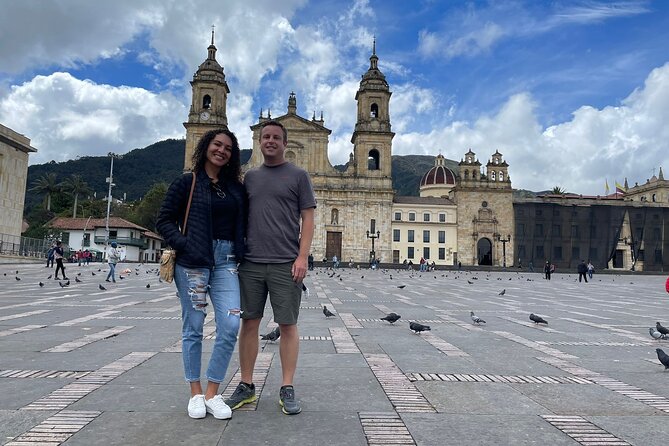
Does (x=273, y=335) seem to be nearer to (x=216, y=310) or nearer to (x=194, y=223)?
(x=216, y=310)

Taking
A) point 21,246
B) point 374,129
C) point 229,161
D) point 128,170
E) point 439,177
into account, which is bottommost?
point 21,246

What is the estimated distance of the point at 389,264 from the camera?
2008 inches

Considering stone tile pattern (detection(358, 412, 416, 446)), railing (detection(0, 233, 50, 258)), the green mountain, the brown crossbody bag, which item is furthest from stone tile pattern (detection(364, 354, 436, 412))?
the green mountain

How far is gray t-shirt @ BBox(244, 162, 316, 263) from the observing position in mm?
3377

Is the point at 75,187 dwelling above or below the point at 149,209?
above

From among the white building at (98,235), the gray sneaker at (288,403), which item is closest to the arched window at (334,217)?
the white building at (98,235)

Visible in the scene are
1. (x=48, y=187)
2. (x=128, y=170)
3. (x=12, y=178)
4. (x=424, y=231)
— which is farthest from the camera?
(x=128, y=170)

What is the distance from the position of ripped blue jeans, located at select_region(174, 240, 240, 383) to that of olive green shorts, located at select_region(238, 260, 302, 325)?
0.37ft

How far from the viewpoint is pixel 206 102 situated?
54.4m

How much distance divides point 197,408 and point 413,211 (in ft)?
186

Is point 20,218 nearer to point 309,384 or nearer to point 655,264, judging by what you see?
point 309,384

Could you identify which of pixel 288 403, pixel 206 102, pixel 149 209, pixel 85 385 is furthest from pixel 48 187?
pixel 288 403

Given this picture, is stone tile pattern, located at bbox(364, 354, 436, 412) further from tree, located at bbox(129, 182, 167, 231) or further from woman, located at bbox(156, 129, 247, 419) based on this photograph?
tree, located at bbox(129, 182, 167, 231)

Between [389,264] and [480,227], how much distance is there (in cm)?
1403
